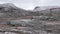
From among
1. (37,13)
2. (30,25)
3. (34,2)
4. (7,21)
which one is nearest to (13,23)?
(7,21)

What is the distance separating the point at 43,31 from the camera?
1.30 metres

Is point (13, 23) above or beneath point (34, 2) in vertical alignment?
beneath

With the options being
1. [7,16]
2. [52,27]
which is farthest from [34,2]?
[52,27]

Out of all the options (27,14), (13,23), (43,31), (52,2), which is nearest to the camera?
(43,31)

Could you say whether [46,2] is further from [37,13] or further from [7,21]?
[7,21]

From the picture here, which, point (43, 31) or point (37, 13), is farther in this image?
point (37, 13)

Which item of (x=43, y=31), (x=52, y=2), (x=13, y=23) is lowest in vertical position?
(x=43, y=31)

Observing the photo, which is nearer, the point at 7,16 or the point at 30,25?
the point at 30,25

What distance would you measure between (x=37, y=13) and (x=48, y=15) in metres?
0.13

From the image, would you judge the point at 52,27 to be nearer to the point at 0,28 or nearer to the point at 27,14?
the point at 27,14

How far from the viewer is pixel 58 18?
4.59ft

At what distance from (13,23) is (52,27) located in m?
0.41

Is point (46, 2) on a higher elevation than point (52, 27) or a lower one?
higher

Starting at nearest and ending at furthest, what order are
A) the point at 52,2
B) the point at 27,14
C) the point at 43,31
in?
the point at 43,31 < the point at 27,14 < the point at 52,2
